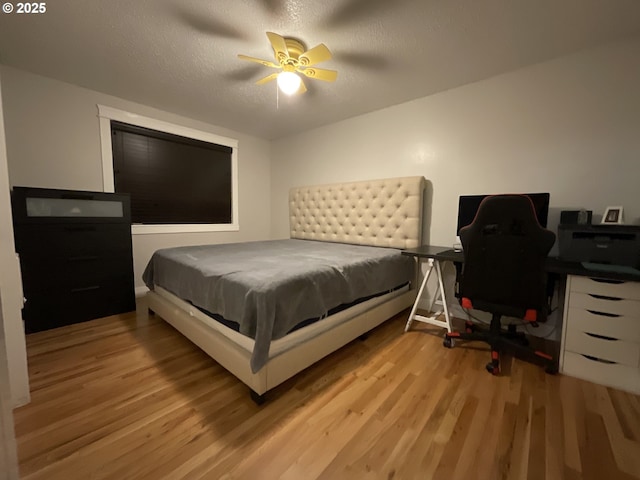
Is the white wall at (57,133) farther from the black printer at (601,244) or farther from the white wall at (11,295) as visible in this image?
the black printer at (601,244)

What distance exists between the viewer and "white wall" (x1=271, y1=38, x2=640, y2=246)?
1900 millimetres

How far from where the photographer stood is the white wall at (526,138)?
190 cm

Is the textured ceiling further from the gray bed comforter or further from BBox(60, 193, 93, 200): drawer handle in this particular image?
the gray bed comforter

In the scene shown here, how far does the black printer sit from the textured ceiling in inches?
54.7

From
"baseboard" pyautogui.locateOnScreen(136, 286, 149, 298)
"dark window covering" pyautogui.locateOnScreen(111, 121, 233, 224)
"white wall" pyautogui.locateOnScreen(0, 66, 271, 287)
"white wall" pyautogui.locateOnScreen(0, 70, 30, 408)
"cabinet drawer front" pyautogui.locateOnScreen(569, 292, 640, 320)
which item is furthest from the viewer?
"baseboard" pyautogui.locateOnScreen(136, 286, 149, 298)

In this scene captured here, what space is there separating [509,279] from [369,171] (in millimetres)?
2070

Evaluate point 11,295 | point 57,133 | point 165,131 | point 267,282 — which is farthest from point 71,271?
point 267,282

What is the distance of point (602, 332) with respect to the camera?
161cm

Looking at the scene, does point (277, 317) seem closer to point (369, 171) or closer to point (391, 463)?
point (391, 463)

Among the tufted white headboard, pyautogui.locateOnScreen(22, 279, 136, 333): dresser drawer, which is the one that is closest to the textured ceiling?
the tufted white headboard

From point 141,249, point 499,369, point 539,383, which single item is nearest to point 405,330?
point 499,369

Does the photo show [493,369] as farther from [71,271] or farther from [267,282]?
[71,271]

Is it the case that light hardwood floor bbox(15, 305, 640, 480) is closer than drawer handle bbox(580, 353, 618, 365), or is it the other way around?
light hardwood floor bbox(15, 305, 640, 480)

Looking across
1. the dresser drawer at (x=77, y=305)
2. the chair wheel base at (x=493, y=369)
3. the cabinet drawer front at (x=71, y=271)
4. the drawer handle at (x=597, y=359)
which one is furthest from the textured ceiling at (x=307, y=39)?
the chair wheel base at (x=493, y=369)
